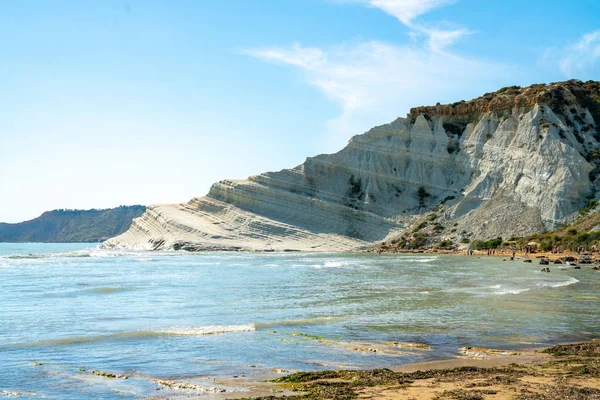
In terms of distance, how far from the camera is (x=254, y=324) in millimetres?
15125

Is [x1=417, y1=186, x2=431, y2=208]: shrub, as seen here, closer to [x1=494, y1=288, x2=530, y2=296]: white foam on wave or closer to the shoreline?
[x1=494, y1=288, x2=530, y2=296]: white foam on wave

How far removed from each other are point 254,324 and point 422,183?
5462cm

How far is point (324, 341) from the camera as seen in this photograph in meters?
12.7

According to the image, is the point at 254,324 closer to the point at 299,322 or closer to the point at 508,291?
the point at 299,322

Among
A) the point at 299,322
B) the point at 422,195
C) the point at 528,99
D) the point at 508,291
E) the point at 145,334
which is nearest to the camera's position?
the point at 145,334

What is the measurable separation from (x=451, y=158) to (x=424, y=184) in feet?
15.3

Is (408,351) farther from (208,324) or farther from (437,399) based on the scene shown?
(208,324)

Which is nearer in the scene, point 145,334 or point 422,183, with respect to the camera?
point 145,334

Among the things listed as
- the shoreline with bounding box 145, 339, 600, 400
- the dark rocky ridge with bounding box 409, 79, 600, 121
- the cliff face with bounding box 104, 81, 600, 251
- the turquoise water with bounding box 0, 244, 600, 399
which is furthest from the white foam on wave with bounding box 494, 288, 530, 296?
the dark rocky ridge with bounding box 409, 79, 600, 121

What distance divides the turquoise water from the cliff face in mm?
31951

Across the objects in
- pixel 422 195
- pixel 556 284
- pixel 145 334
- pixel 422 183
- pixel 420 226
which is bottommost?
pixel 145 334

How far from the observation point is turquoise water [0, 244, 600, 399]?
10469 millimetres

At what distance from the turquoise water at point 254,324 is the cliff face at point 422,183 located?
32.0 meters

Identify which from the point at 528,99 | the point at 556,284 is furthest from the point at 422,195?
the point at 556,284
